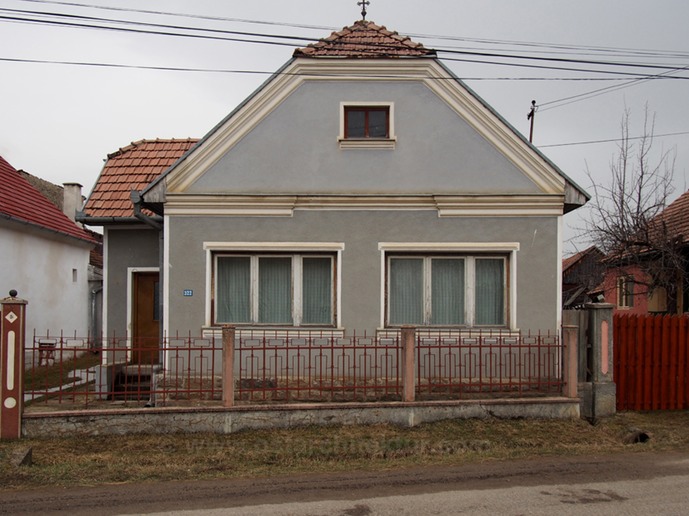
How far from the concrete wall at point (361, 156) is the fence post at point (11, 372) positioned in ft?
12.3

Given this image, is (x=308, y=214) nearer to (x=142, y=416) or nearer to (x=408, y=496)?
(x=142, y=416)

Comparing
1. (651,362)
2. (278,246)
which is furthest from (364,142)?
(651,362)

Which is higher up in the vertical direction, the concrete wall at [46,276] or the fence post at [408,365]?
the concrete wall at [46,276]

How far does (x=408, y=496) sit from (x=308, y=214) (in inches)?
212

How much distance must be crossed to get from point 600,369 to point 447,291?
105 inches

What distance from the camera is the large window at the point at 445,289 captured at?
1080 cm

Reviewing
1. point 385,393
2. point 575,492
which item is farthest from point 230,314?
point 575,492

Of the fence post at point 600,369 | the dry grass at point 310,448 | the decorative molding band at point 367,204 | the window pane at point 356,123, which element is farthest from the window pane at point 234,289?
the fence post at point 600,369

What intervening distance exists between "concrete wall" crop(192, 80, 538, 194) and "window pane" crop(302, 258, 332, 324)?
1.24m

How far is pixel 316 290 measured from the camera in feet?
35.6

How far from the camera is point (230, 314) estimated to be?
10781mm

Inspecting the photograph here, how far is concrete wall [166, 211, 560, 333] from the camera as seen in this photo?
416 inches

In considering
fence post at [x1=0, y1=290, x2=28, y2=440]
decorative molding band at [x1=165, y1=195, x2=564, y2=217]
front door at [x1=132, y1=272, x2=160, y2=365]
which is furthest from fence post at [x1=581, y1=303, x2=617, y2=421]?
fence post at [x1=0, y1=290, x2=28, y2=440]

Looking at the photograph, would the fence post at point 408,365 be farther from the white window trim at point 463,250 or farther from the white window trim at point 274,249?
the white window trim at point 274,249
